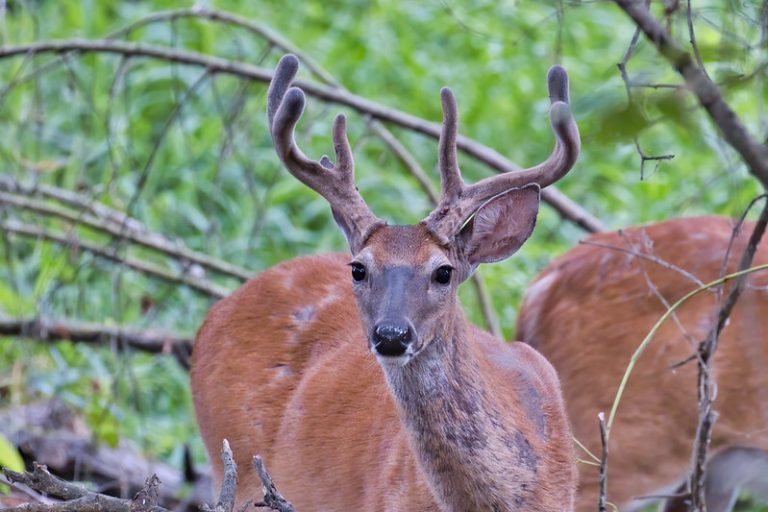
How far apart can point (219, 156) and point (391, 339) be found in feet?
11.2

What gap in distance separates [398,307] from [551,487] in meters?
0.68

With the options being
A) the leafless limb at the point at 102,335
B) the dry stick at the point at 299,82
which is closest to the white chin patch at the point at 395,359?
the dry stick at the point at 299,82

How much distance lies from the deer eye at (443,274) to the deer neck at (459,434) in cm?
15

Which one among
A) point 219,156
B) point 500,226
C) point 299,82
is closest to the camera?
point 500,226

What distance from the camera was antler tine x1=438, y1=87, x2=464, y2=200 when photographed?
3814 millimetres

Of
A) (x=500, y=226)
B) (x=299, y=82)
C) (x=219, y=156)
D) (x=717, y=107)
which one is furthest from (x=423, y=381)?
(x=219, y=156)

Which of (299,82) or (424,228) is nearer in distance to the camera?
(424,228)

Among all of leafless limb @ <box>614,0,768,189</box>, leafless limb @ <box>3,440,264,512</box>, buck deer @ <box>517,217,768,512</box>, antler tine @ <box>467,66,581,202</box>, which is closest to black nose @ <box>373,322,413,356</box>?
antler tine @ <box>467,66,581,202</box>

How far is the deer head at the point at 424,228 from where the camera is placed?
11.9ft

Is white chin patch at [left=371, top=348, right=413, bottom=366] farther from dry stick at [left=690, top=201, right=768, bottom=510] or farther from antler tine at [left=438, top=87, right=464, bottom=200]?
dry stick at [left=690, top=201, right=768, bottom=510]

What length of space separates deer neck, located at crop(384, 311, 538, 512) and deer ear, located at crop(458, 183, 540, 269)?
296 millimetres

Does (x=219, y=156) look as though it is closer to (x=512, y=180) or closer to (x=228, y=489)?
(x=512, y=180)

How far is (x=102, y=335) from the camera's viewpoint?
20.1 ft

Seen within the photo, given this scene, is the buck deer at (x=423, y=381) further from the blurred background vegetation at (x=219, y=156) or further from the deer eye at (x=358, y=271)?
the blurred background vegetation at (x=219, y=156)
